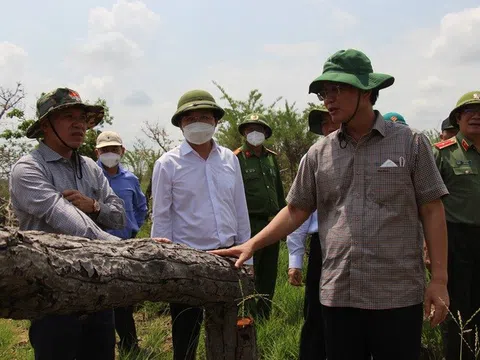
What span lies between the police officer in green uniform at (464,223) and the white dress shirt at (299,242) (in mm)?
972

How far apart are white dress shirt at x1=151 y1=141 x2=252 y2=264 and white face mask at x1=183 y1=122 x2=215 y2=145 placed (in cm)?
7

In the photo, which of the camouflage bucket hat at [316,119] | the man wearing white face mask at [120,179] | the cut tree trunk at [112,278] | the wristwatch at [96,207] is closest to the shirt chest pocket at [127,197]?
the man wearing white face mask at [120,179]

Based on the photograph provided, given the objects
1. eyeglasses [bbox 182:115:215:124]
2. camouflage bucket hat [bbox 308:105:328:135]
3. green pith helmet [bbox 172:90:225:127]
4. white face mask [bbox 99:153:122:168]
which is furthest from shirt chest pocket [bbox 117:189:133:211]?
camouflage bucket hat [bbox 308:105:328:135]

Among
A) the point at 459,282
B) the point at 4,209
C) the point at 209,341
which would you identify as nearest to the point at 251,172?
the point at 459,282

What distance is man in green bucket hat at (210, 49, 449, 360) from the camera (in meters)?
2.23

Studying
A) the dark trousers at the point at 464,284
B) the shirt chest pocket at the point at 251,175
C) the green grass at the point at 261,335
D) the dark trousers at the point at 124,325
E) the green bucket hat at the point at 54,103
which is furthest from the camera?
the shirt chest pocket at the point at 251,175

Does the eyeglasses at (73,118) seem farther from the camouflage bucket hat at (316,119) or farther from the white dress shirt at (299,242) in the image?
the white dress shirt at (299,242)

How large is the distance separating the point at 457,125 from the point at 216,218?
216 centimetres

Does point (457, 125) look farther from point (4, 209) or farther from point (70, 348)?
point (4, 209)

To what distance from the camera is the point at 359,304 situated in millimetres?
A: 2250

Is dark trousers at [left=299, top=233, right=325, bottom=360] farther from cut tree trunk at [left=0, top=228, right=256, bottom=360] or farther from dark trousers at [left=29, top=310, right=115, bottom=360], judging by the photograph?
dark trousers at [left=29, top=310, right=115, bottom=360]

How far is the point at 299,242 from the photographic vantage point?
3.67 m

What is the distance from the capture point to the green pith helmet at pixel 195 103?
3.28 meters

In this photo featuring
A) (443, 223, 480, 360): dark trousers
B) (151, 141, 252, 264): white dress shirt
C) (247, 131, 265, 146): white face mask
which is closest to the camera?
(151, 141, 252, 264): white dress shirt
